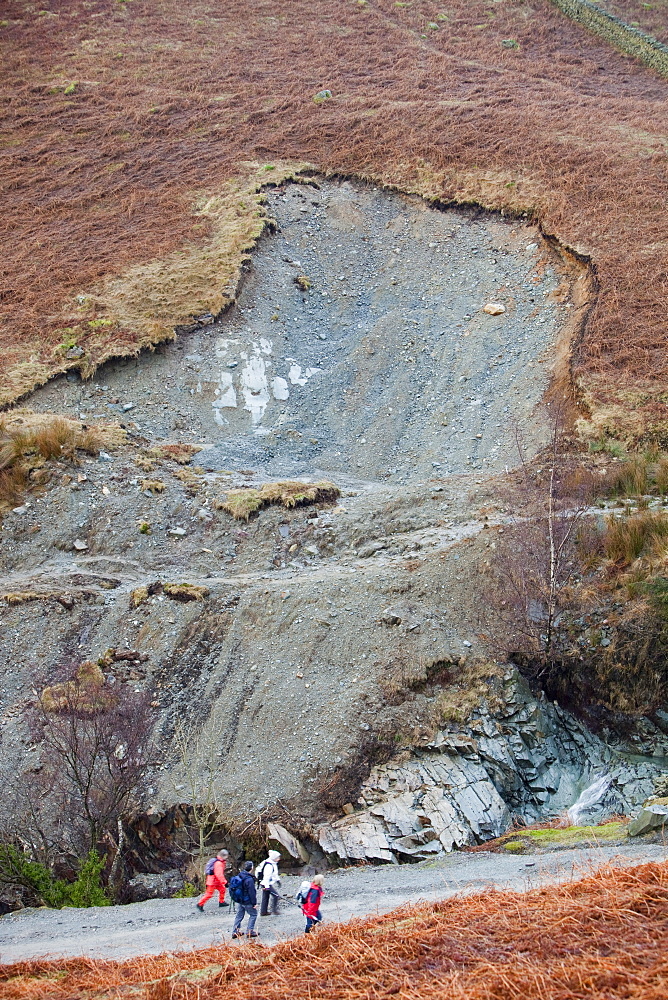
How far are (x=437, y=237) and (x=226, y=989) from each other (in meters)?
24.6

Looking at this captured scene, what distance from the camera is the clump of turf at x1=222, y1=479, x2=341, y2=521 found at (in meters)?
18.3

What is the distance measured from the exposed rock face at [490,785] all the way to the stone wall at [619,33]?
33.3 meters

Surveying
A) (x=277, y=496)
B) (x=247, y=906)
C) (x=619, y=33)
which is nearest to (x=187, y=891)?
(x=247, y=906)

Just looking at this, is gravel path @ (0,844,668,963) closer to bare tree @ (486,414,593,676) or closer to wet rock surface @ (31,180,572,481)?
bare tree @ (486,414,593,676)

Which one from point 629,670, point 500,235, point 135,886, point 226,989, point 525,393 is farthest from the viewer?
point 500,235

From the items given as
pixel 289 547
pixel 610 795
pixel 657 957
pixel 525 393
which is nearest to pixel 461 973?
pixel 657 957

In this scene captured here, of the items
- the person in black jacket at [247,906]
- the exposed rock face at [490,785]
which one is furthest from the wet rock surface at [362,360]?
the person in black jacket at [247,906]

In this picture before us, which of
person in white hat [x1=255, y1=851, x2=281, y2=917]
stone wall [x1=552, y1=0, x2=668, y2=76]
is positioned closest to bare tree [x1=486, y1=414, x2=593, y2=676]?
person in white hat [x1=255, y1=851, x2=281, y2=917]

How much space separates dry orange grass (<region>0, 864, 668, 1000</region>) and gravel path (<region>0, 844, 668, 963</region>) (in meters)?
1.11

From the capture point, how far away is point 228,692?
14.9 m

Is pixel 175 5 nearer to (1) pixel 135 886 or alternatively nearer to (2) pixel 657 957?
(1) pixel 135 886

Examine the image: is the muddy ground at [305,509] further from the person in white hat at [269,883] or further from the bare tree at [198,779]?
the person in white hat at [269,883]

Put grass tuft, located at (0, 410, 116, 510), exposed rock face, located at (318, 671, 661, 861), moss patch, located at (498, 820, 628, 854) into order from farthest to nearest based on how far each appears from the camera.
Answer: grass tuft, located at (0, 410, 116, 510) < exposed rock face, located at (318, 671, 661, 861) < moss patch, located at (498, 820, 628, 854)

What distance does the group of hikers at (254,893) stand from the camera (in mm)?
8648
